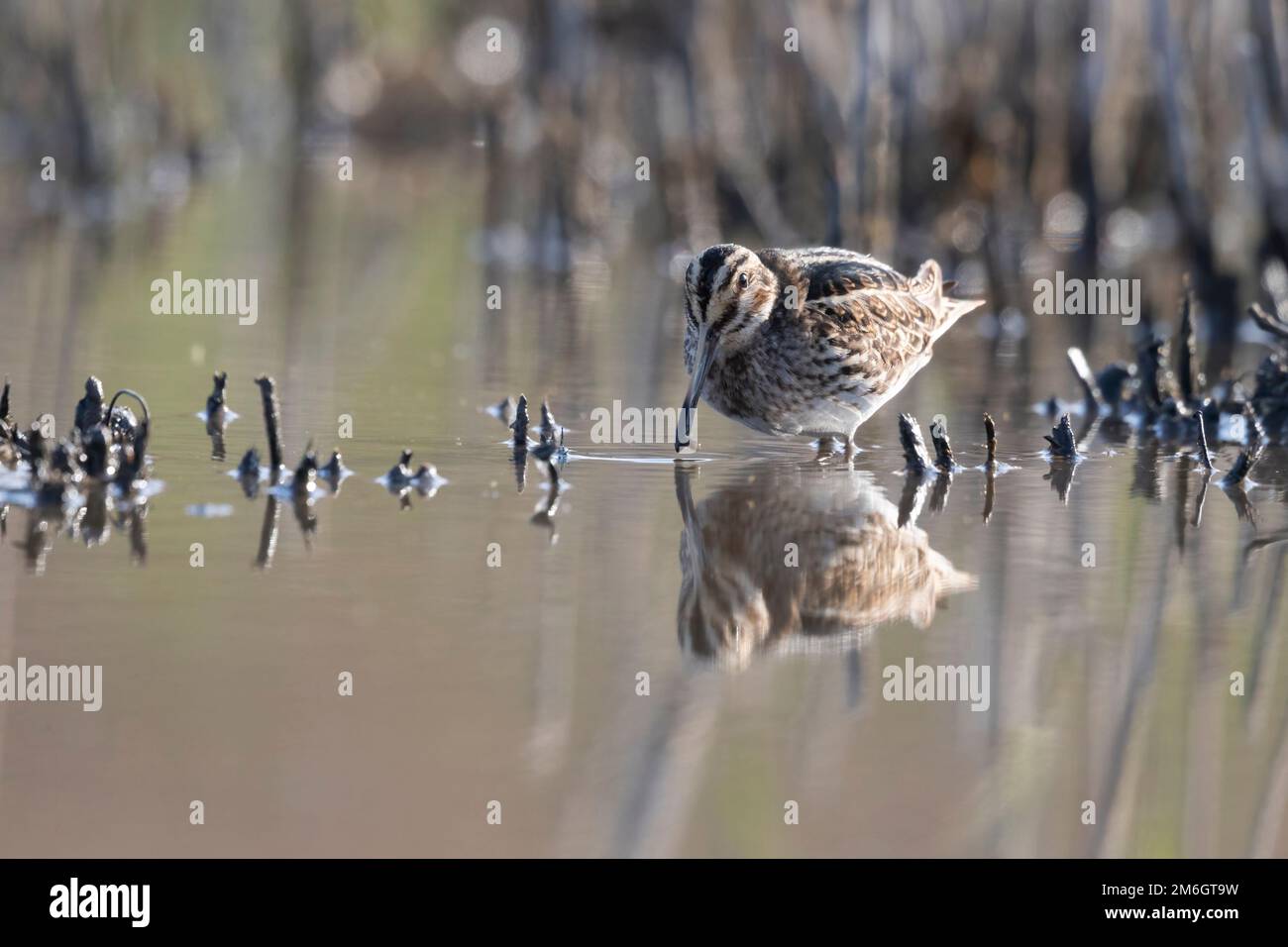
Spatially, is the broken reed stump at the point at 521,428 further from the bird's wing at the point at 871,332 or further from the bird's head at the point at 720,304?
the bird's wing at the point at 871,332

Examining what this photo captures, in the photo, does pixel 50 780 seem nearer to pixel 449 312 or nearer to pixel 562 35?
pixel 449 312

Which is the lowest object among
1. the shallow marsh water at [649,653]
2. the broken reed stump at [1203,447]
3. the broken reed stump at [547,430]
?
the shallow marsh water at [649,653]

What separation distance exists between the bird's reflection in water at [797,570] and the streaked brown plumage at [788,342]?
48 centimetres

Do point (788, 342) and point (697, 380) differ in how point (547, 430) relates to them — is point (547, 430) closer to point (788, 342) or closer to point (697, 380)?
point (697, 380)

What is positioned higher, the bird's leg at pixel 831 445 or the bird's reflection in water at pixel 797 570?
the bird's leg at pixel 831 445

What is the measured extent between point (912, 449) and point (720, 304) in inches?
36.5

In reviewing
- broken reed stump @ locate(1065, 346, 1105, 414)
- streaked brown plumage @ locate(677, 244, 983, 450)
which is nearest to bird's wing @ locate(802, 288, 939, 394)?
streaked brown plumage @ locate(677, 244, 983, 450)

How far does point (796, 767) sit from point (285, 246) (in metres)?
12.9

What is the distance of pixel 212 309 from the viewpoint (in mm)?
13234

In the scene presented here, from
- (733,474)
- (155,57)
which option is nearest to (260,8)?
(155,57)

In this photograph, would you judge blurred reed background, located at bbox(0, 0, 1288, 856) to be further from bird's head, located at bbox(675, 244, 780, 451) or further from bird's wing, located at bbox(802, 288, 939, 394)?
bird's head, located at bbox(675, 244, 780, 451)

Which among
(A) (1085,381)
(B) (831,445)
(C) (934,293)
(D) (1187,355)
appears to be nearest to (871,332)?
(B) (831,445)

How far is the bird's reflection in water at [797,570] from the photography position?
5930mm

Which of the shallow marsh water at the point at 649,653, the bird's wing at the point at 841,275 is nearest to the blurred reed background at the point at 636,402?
the shallow marsh water at the point at 649,653
